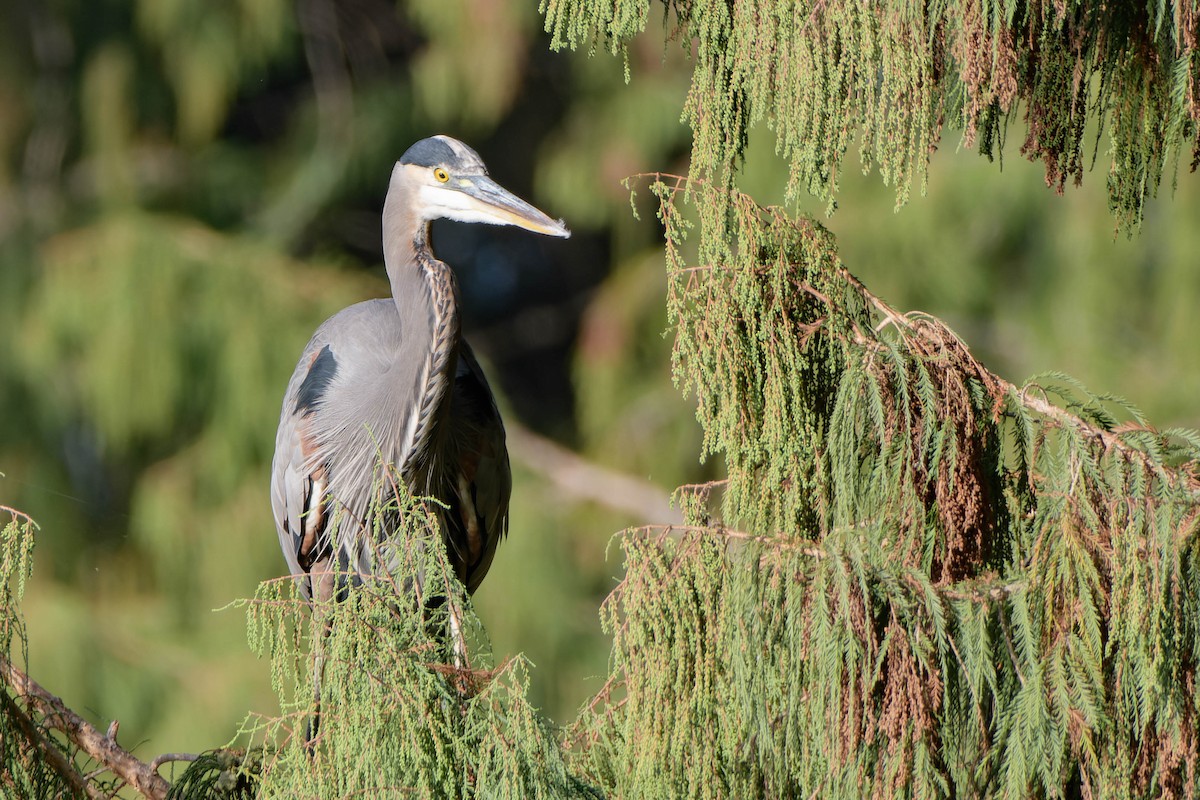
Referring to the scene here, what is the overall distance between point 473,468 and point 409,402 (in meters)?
0.46

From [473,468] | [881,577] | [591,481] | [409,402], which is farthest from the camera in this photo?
[591,481]

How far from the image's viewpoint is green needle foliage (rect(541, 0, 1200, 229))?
1.48 meters

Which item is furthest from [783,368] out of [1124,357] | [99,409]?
[99,409]

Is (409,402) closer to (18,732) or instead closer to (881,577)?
(18,732)

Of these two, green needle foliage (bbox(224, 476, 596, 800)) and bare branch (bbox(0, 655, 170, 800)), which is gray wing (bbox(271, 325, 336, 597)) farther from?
green needle foliage (bbox(224, 476, 596, 800))

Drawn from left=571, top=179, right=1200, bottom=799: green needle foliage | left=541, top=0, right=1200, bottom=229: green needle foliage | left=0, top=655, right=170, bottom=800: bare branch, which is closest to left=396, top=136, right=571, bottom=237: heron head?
left=541, top=0, right=1200, bottom=229: green needle foliage

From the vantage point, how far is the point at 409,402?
2.62m

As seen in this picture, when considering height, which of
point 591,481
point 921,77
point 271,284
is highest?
point 271,284

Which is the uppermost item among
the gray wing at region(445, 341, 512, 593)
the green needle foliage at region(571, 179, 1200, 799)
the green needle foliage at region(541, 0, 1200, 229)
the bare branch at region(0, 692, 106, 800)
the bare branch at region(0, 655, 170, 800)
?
the gray wing at region(445, 341, 512, 593)

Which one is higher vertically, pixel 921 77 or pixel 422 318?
pixel 422 318

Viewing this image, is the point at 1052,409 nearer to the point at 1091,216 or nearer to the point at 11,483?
the point at 1091,216

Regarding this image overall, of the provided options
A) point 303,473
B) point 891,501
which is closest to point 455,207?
point 303,473

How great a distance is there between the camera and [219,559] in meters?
A: 6.41

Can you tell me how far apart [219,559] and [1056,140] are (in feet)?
17.6
